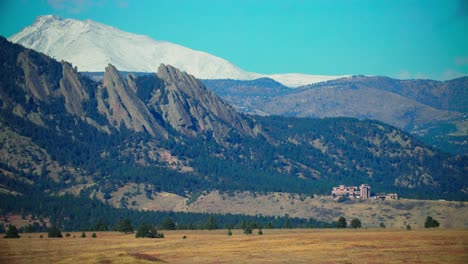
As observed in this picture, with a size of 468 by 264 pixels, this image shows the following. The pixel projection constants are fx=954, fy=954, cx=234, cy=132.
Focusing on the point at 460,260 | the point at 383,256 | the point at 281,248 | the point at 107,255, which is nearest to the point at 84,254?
the point at 107,255

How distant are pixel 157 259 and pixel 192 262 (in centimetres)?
635

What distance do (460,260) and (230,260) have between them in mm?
41706

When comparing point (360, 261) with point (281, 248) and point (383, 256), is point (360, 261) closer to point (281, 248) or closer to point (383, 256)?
point (383, 256)

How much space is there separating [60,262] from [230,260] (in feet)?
102

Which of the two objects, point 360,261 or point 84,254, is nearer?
point 360,261

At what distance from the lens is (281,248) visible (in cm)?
19612

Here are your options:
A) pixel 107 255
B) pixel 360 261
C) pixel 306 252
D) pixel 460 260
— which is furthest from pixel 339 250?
pixel 107 255

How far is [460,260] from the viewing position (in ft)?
524

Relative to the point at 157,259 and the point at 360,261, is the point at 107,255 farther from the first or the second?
the point at 360,261

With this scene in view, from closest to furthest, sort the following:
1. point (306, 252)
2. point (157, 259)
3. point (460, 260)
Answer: point (460, 260) < point (157, 259) < point (306, 252)

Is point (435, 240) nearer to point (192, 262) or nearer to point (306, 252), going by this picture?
point (306, 252)

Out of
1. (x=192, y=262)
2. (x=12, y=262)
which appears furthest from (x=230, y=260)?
(x=12, y=262)

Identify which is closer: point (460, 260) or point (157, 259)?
point (460, 260)

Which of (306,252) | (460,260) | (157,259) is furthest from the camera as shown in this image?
(306,252)
